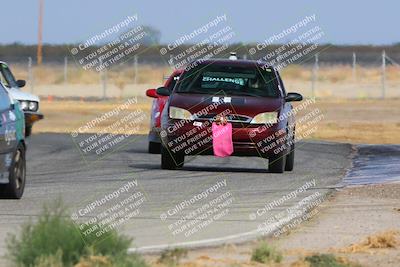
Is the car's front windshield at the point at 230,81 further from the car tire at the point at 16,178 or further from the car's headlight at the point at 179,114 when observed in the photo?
the car tire at the point at 16,178

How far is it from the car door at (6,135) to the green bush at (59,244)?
20.3ft

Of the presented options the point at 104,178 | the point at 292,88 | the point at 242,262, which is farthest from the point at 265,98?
the point at 292,88

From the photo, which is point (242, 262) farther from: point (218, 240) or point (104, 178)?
point (104, 178)

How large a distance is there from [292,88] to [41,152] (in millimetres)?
40841

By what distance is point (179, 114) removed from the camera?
22.2m

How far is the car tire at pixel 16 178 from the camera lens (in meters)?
17.2

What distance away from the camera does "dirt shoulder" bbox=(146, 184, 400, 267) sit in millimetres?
11812

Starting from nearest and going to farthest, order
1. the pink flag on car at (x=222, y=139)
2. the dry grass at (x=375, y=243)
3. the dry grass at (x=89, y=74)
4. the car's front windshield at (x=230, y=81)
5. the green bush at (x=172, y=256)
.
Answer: the green bush at (x=172, y=256)
the dry grass at (x=375, y=243)
the pink flag on car at (x=222, y=139)
the car's front windshield at (x=230, y=81)
the dry grass at (x=89, y=74)

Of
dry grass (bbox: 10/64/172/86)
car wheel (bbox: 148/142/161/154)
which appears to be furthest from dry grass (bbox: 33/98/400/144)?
dry grass (bbox: 10/64/172/86)

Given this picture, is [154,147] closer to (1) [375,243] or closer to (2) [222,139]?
(2) [222,139]

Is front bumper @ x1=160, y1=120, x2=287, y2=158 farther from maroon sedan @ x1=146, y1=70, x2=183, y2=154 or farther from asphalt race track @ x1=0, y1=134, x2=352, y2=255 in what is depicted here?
maroon sedan @ x1=146, y1=70, x2=183, y2=154

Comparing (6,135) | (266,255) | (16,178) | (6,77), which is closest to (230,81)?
(6,77)

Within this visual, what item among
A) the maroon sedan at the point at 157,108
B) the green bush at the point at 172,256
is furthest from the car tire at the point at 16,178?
the maroon sedan at the point at 157,108

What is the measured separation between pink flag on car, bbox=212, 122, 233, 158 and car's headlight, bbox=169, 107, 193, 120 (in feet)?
1.38
